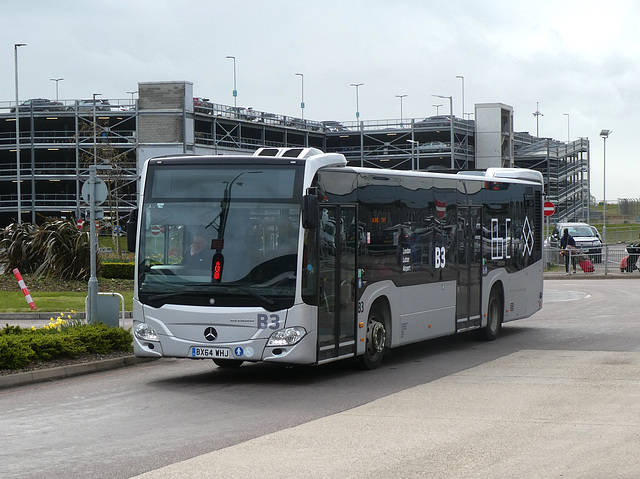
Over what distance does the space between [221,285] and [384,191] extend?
10.8 ft

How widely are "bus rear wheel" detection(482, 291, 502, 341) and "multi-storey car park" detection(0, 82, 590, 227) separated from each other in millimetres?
57340

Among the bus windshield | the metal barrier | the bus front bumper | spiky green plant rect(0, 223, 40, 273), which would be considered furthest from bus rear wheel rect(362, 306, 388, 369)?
the metal barrier

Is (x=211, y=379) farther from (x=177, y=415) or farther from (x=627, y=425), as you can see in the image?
(x=627, y=425)

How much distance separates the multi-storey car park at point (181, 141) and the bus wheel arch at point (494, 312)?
57.3m

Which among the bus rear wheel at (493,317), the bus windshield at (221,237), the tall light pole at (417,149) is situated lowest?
the bus rear wheel at (493,317)

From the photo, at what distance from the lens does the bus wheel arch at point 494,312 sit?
1923 cm

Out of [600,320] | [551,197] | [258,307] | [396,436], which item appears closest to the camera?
[396,436]

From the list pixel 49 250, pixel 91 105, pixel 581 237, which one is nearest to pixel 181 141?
pixel 91 105

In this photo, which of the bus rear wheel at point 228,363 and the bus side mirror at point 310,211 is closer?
the bus side mirror at point 310,211

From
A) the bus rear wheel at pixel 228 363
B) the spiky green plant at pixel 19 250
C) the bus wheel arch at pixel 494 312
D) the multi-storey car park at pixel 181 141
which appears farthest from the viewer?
the multi-storey car park at pixel 181 141

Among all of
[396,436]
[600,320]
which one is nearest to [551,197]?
[600,320]

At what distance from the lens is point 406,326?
15.8 m

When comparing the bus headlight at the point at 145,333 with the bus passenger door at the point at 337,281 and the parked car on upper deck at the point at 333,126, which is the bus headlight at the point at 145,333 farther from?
the parked car on upper deck at the point at 333,126

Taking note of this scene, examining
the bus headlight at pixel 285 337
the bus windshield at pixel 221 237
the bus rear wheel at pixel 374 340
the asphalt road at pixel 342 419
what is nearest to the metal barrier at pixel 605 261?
the asphalt road at pixel 342 419
